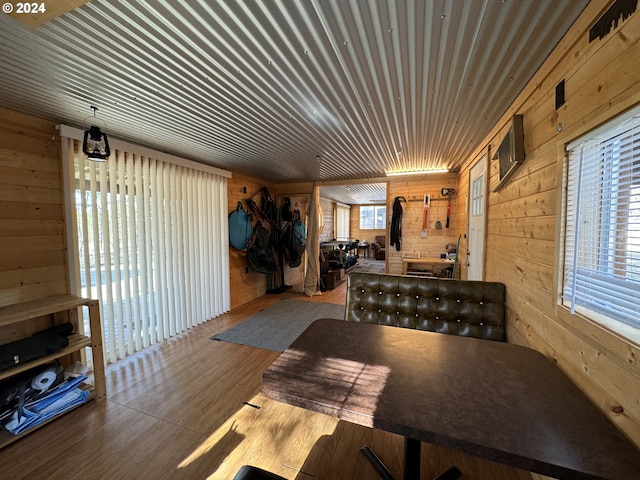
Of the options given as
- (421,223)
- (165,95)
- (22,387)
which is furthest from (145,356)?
(421,223)

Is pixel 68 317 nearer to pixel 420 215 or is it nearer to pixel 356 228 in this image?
pixel 420 215

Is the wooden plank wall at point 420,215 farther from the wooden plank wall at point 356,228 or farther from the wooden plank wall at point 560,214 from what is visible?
the wooden plank wall at point 356,228

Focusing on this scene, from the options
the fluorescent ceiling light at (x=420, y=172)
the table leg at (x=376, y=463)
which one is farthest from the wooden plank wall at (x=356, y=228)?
the table leg at (x=376, y=463)

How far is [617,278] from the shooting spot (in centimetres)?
94

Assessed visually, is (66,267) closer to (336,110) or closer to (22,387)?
(22,387)

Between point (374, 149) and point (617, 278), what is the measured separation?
9.01ft

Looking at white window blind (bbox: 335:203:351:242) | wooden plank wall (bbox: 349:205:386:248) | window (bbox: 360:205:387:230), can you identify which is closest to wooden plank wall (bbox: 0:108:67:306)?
white window blind (bbox: 335:203:351:242)

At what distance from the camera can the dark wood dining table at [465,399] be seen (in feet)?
2.37

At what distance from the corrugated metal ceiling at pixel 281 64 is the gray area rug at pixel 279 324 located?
2505 millimetres

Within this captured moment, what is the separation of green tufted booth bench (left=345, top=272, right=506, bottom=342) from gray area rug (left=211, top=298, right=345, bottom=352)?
1.35 metres

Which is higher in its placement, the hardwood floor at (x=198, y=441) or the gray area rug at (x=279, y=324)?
the gray area rug at (x=279, y=324)

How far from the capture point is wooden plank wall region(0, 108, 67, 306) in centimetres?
203

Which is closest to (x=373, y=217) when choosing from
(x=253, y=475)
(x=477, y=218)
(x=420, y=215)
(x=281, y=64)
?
(x=420, y=215)

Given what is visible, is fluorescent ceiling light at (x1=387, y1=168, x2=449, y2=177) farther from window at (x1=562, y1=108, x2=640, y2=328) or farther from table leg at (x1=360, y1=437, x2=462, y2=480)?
table leg at (x1=360, y1=437, x2=462, y2=480)
